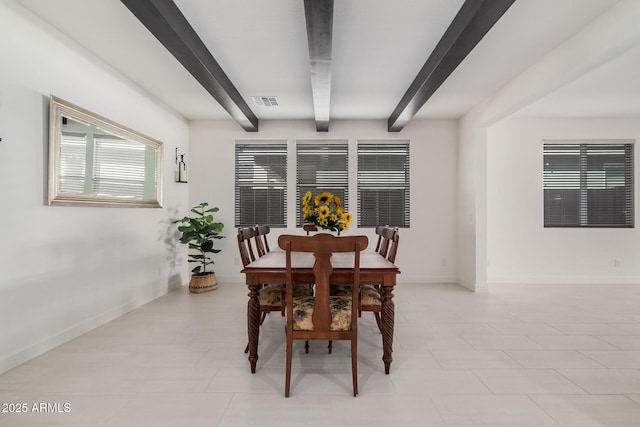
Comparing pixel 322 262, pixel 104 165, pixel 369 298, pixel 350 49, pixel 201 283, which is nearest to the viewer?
pixel 322 262

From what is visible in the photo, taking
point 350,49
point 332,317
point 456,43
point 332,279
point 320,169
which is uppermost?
point 350,49

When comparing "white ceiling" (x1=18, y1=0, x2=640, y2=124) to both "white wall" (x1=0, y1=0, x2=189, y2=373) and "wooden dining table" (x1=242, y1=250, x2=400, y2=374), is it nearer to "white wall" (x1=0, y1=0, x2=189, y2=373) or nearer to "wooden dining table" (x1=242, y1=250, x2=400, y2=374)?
"white wall" (x1=0, y1=0, x2=189, y2=373)

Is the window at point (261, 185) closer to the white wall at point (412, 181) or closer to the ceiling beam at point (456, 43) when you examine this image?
the white wall at point (412, 181)

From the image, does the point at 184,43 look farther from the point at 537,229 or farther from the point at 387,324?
the point at 537,229

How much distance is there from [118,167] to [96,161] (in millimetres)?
325

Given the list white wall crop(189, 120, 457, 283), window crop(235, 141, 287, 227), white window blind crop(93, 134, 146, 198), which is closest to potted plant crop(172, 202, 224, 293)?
white wall crop(189, 120, 457, 283)

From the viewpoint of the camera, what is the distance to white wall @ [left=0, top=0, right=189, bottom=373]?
2219mm

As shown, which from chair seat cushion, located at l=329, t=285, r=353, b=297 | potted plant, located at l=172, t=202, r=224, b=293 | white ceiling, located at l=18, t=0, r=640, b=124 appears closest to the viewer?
white ceiling, located at l=18, t=0, r=640, b=124

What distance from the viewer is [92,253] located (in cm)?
303

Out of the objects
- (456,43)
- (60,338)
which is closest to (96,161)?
(60,338)

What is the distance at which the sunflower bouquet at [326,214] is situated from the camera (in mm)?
2666

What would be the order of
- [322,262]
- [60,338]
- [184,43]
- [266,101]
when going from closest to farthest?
[322,262] → [184,43] → [60,338] → [266,101]

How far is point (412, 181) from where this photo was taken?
5117mm

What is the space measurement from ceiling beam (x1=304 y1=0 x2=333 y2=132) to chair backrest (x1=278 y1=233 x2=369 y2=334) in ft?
5.14
